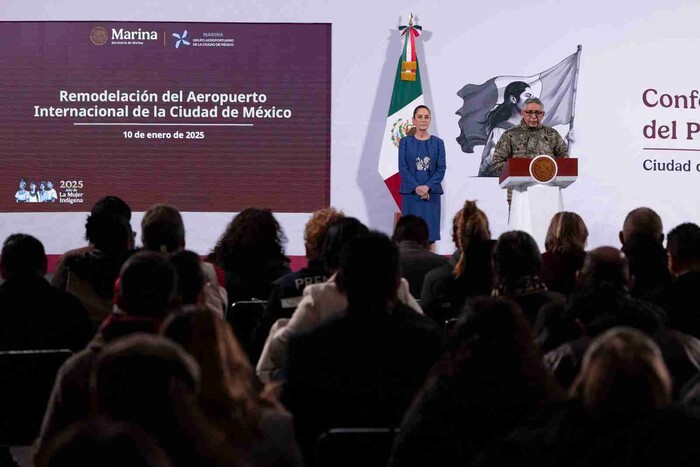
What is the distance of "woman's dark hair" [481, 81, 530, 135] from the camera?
31.3 feet

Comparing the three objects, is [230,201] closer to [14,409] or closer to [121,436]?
[14,409]

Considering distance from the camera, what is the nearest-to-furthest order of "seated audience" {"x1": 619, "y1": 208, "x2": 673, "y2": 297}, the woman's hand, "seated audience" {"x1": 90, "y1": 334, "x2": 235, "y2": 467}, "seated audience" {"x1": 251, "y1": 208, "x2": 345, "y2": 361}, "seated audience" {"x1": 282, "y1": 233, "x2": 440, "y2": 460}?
"seated audience" {"x1": 90, "y1": 334, "x2": 235, "y2": 467}
"seated audience" {"x1": 282, "y1": 233, "x2": 440, "y2": 460}
"seated audience" {"x1": 251, "y1": 208, "x2": 345, "y2": 361}
"seated audience" {"x1": 619, "y1": 208, "x2": 673, "y2": 297}
the woman's hand

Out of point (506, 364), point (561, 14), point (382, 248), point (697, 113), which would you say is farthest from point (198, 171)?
point (506, 364)

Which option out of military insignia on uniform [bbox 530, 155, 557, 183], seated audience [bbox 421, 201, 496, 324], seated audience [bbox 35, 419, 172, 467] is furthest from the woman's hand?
seated audience [bbox 35, 419, 172, 467]

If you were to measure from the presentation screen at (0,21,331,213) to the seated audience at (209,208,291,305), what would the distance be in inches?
214

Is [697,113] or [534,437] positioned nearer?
[534,437]

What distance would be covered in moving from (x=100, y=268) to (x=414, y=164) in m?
5.59

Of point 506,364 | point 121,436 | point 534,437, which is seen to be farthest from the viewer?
point 506,364

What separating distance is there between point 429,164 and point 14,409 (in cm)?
634

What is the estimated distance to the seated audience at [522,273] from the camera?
311 cm

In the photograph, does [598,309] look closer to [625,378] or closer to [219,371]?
[625,378]

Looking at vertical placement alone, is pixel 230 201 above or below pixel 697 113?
below

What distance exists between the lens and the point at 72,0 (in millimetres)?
9398

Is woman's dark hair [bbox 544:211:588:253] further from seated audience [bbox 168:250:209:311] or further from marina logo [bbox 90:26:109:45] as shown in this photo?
marina logo [bbox 90:26:109:45]
